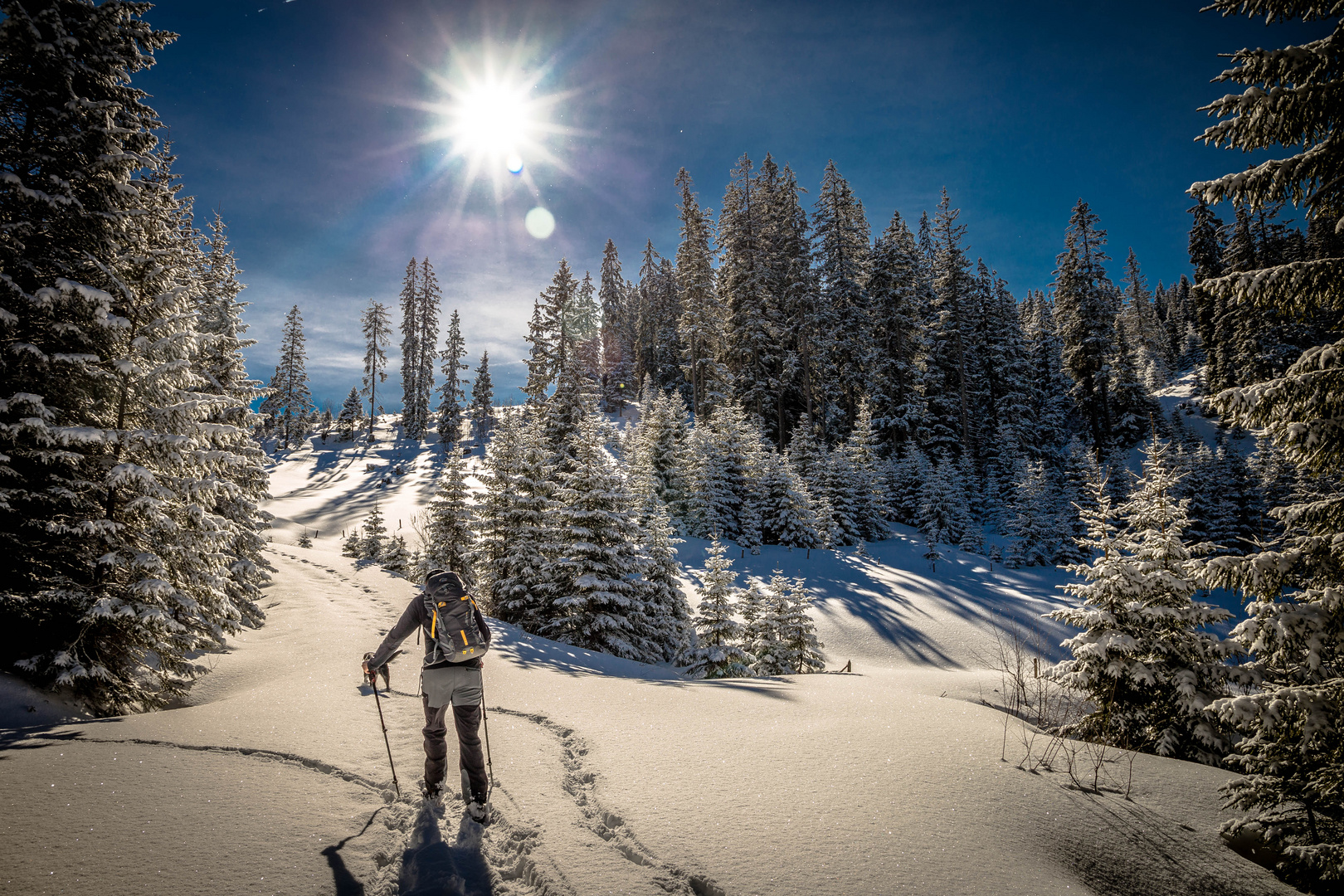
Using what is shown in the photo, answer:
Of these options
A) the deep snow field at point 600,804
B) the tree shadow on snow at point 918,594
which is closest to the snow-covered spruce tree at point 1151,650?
the deep snow field at point 600,804

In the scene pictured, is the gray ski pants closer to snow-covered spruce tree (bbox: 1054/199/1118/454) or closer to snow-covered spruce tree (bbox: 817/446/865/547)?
snow-covered spruce tree (bbox: 817/446/865/547)

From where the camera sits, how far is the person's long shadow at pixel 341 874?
347cm

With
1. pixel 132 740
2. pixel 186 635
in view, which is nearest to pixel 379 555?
pixel 186 635

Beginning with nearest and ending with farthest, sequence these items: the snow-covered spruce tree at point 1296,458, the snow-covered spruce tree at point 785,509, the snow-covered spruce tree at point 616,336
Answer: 1. the snow-covered spruce tree at point 1296,458
2. the snow-covered spruce tree at point 785,509
3. the snow-covered spruce tree at point 616,336

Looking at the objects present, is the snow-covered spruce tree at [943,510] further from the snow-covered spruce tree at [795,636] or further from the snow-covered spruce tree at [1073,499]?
the snow-covered spruce tree at [795,636]

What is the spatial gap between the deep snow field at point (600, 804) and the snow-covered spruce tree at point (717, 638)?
4591 mm

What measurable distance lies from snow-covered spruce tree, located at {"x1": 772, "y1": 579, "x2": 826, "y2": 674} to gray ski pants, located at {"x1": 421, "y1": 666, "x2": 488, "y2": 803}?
33.7ft

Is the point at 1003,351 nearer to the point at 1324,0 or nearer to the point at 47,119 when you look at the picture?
the point at 1324,0

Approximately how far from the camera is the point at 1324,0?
14.1ft

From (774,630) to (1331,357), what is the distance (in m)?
12.0

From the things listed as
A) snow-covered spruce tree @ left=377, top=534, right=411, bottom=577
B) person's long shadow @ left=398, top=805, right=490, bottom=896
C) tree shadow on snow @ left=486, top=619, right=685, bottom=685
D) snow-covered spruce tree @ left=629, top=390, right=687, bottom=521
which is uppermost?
snow-covered spruce tree @ left=629, top=390, right=687, bottom=521

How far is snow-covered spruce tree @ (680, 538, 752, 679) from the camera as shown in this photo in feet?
43.4

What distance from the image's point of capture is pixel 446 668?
5.05 m

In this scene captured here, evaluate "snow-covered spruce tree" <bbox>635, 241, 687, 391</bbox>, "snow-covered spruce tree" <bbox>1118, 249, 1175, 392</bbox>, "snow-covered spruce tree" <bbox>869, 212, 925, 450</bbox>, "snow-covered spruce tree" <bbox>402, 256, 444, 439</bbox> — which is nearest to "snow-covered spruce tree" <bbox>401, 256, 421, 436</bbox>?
"snow-covered spruce tree" <bbox>402, 256, 444, 439</bbox>
